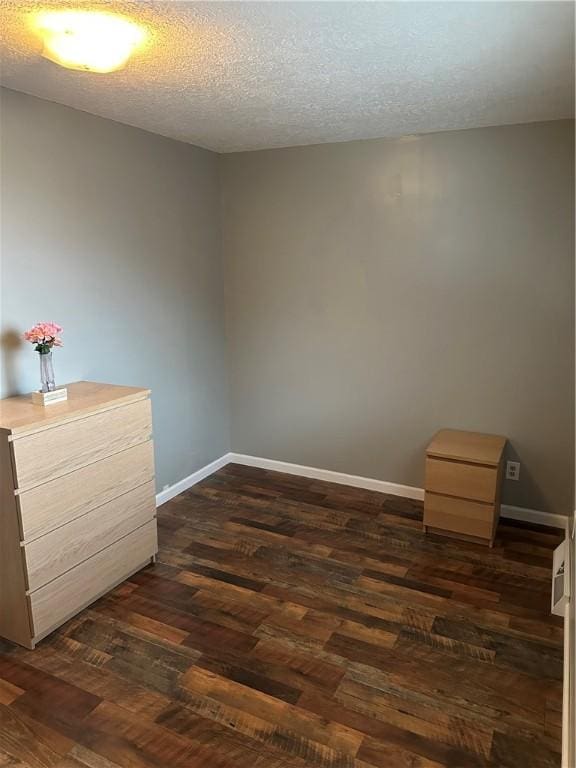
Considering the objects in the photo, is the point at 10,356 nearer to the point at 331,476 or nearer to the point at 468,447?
the point at 331,476

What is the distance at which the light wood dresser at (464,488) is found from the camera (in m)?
2.88

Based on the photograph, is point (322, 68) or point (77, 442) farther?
point (77, 442)

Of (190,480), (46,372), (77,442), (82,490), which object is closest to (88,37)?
(46,372)

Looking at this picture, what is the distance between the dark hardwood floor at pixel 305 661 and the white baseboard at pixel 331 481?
10cm

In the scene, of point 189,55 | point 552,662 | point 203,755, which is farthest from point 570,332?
point 203,755

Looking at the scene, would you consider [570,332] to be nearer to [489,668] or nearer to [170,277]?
[489,668]

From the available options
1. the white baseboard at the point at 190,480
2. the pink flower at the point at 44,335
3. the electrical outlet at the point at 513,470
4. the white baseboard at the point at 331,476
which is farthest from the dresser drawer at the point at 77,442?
the electrical outlet at the point at 513,470

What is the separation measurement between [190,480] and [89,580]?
4.46 feet

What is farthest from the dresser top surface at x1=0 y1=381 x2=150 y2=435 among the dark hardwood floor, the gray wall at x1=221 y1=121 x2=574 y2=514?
the gray wall at x1=221 y1=121 x2=574 y2=514

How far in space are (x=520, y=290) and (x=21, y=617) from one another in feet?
9.72

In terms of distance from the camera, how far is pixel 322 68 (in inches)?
81.3

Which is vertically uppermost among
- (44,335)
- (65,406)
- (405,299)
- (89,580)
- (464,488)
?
(405,299)

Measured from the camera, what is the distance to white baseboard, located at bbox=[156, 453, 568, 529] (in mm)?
3189

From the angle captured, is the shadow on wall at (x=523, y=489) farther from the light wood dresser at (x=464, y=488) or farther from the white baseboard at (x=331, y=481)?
the light wood dresser at (x=464, y=488)
